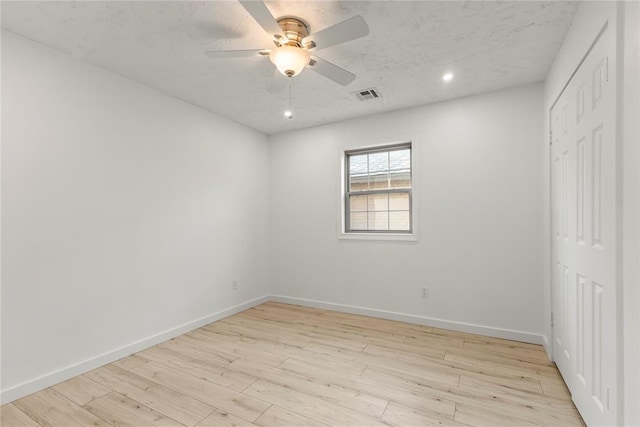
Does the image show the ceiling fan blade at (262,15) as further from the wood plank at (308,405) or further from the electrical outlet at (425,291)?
the electrical outlet at (425,291)

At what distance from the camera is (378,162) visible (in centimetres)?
391

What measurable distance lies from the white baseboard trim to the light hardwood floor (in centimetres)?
5

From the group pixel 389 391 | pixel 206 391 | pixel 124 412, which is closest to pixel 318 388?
pixel 389 391

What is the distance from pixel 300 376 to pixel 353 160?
9.11 feet

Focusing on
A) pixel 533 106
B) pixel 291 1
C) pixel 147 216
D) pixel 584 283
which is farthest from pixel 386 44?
pixel 147 216

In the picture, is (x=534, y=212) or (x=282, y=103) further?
(x=282, y=103)

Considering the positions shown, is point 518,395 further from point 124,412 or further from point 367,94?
point 367,94

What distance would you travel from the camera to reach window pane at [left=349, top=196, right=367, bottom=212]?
400cm

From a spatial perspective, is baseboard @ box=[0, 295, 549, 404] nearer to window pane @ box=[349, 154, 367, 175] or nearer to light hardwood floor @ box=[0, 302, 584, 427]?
light hardwood floor @ box=[0, 302, 584, 427]

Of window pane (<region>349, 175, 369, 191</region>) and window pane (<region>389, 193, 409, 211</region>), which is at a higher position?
window pane (<region>349, 175, 369, 191</region>)

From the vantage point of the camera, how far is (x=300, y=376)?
7.55ft

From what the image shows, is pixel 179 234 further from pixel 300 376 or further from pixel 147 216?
pixel 300 376

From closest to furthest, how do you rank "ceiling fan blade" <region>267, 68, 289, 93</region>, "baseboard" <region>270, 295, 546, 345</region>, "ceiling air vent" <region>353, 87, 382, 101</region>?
"ceiling fan blade" <region>267, 68, 289, 93</region> → "baseboard" <region>270, 295, 546, 345</region> → "ceiling air vent" <region>353, 87, 382, 101</region>

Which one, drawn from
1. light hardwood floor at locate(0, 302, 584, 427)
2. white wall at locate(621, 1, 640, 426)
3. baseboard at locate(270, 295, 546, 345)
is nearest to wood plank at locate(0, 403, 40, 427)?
light hardwood floor at locate(0, 302, 584, 427)
